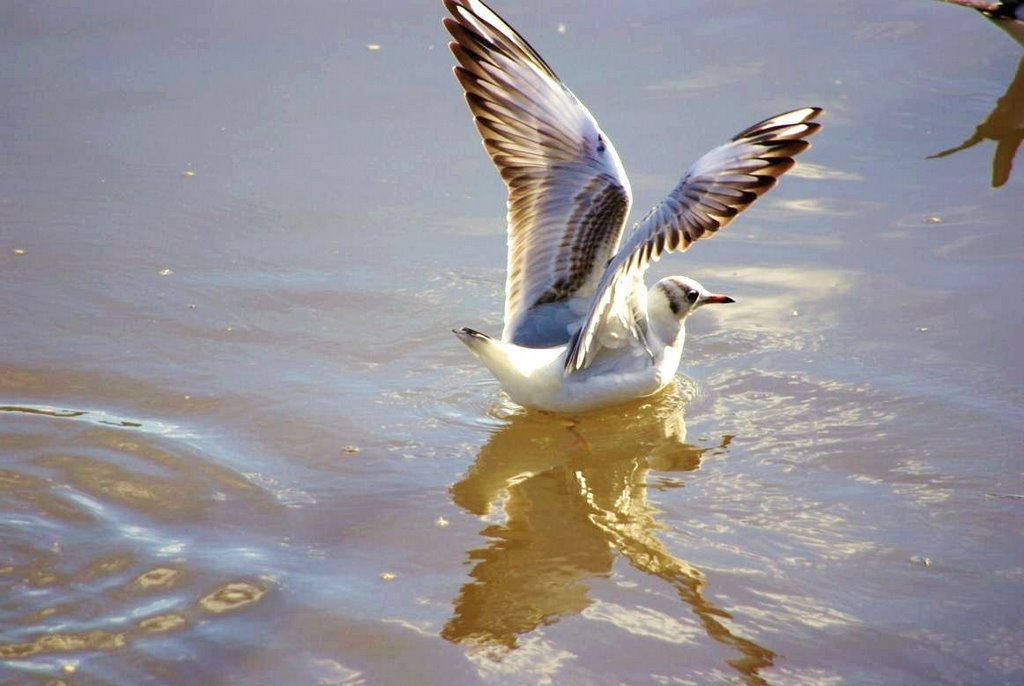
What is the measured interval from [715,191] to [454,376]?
1363 millimetres

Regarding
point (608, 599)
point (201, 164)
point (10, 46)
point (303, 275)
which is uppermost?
point (10, 46)

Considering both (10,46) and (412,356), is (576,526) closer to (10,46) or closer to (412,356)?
(412,356)

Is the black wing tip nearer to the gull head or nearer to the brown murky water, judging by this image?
the brown murky water

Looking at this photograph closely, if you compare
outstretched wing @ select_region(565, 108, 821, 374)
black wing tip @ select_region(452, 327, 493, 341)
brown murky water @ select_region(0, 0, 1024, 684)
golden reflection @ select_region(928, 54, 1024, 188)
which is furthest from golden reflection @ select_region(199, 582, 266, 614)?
golden reflection @ select_region(928, 54, 1024, 188)

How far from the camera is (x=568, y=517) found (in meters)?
3.97

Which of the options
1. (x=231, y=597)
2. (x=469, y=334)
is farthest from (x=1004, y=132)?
(x=231, y=597)

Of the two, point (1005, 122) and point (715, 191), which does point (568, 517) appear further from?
point (1005, 122)

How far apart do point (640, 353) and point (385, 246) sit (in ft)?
5.15

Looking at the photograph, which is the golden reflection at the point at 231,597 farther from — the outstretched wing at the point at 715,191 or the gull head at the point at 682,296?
the gull head at the point at 682,296

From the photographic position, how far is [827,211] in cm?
618

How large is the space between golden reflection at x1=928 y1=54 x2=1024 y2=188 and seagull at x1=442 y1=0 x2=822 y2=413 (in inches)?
87.4

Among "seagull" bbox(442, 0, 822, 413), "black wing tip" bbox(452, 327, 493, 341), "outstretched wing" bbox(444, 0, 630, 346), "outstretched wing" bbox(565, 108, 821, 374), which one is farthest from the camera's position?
"outstretched wing" bbox(444, 0, 630, 346)

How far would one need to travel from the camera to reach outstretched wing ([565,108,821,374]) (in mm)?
4203

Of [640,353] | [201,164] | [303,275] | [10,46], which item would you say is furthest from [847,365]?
[10,46]
